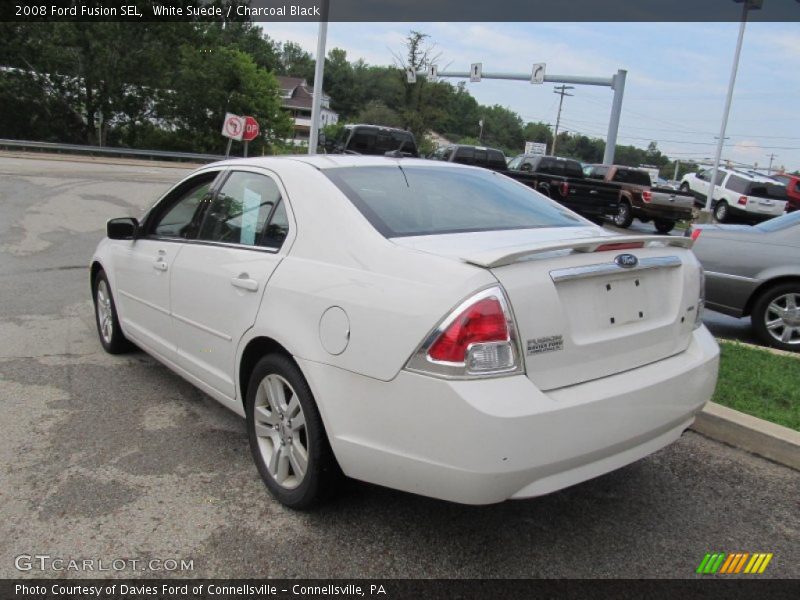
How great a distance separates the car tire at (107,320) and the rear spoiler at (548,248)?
3.53 m

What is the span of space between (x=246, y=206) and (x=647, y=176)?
2183 centimetres

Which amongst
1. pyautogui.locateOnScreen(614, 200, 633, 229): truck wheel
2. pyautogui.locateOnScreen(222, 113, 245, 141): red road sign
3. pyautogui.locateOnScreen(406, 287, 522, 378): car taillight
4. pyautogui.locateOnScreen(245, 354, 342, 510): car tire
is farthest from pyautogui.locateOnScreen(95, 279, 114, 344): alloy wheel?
pyautogui.locateOnScreen(614, 200, 633, 229): truck wheel

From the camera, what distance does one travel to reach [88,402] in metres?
4.26

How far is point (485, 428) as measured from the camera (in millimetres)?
2268

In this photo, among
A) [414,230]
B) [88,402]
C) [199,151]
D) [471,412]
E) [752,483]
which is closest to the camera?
[471,412]

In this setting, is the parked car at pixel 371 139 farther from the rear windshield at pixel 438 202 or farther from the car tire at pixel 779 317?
the rear windshield at pixel 438 202

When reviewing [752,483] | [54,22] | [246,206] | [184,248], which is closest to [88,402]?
[184,248]

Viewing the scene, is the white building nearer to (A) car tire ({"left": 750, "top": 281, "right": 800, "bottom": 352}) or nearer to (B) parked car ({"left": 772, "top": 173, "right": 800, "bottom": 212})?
(B) parked car ({"left": 772, "top": 173, "right": 800, "bottom": 212})

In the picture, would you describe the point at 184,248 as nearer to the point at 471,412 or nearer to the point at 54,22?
the point at 471,412

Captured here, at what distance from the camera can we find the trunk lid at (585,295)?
96.4 inches

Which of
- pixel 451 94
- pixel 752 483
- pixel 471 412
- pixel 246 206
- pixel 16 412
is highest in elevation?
pixel 451 94

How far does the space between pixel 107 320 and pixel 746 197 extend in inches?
976

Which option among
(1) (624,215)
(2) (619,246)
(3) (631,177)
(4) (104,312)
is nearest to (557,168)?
(3) (631,177)

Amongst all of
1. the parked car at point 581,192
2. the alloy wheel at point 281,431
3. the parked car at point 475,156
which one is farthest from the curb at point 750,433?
the parked car at point 475,156
